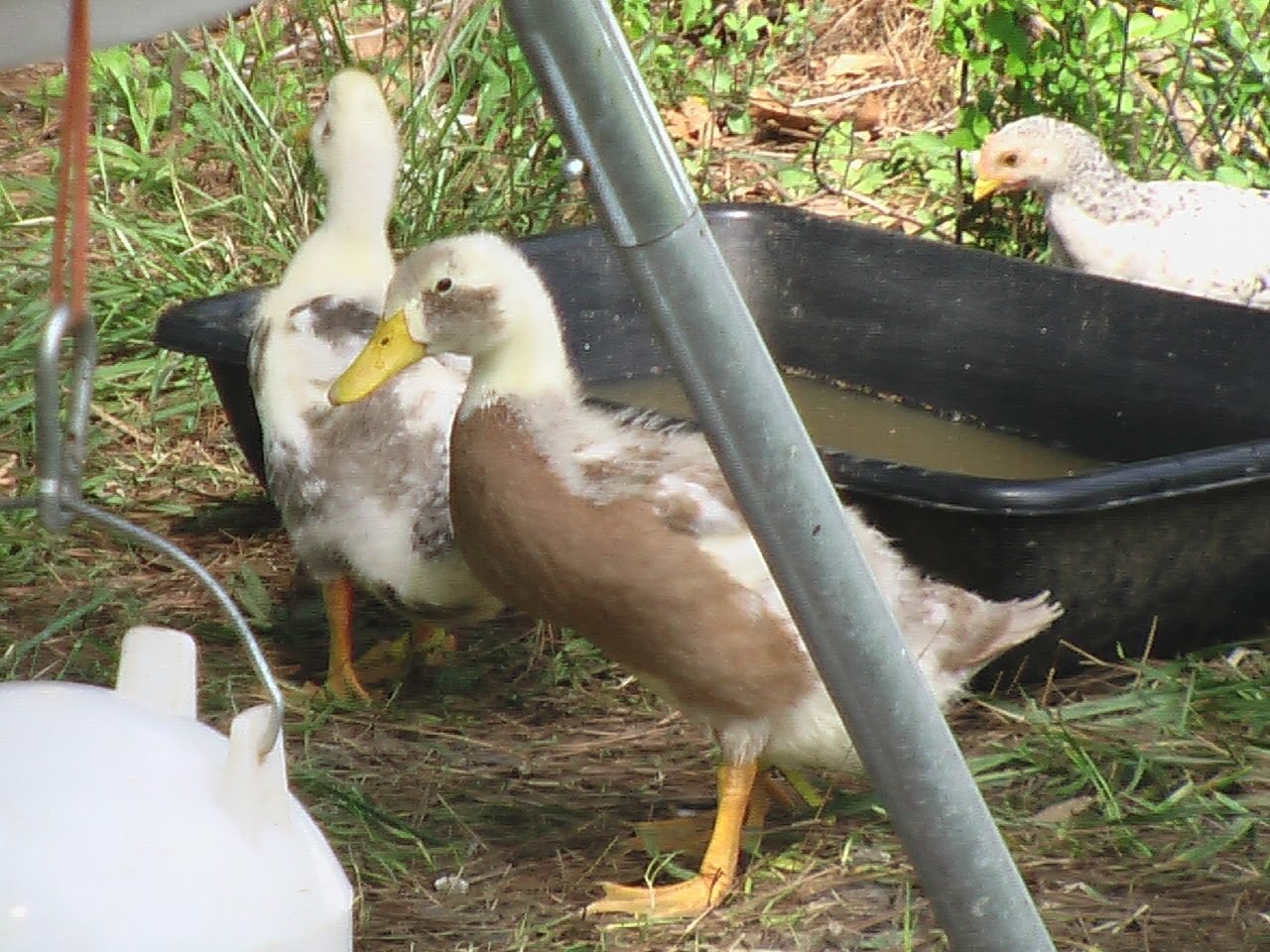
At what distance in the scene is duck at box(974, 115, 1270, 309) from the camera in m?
3.95

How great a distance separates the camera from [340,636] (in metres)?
3.02

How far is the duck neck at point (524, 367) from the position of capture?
248 cm

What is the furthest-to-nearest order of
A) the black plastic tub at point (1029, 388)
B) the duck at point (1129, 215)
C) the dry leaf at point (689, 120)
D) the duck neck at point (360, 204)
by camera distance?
the dry leaf at point (689, 120), the duck at point (1129, 215), the duck neck at point (360, 204), the black plastic tub at point (1029, 388)

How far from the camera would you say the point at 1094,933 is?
2277mm

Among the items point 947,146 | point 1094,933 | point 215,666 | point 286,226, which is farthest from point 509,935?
point 947,146

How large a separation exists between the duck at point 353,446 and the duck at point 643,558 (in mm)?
286

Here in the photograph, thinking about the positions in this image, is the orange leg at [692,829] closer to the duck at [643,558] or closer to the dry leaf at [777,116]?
the duck at [643,558]

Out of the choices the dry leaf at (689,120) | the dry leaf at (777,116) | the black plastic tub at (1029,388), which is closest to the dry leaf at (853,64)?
the dry leaf at (777,116)

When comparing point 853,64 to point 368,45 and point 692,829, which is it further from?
point 692,829

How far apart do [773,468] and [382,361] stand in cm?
131

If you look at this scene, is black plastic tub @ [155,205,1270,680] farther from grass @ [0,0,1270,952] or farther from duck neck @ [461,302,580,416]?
duck neck @ [461,302,580,416]

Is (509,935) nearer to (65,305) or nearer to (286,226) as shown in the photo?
(65,305)

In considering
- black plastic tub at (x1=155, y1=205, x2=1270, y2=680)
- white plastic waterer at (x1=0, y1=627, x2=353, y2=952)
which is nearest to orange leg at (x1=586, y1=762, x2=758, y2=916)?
black plastic tub at (x1=155, y1=205, x2=1270, y2=680)

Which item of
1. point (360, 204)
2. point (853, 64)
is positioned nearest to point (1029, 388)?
point (360, 204)
